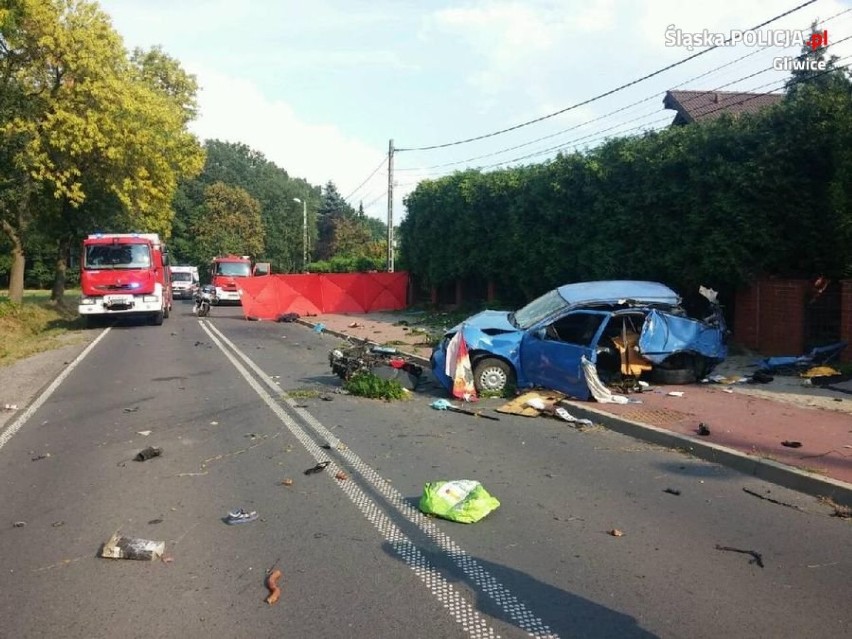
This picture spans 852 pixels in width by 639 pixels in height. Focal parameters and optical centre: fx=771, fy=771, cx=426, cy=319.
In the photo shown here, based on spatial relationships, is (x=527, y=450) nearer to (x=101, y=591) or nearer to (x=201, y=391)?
(x=101, y=591)

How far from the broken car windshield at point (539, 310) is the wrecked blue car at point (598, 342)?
0.09 ft

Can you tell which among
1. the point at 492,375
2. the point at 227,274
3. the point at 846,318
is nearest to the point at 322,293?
the point at 227,274

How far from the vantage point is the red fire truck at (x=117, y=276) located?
25000 mm

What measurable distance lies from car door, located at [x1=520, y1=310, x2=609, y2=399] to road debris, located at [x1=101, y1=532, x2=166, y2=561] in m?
6.94

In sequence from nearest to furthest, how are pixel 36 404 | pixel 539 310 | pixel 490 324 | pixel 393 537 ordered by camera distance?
pixel 393 537
pixel 36 404
pixel 490 324
pixel 539 310

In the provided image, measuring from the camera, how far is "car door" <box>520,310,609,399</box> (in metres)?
10.9

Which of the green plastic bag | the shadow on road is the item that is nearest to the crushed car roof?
the green plastic bag

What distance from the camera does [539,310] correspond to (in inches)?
486

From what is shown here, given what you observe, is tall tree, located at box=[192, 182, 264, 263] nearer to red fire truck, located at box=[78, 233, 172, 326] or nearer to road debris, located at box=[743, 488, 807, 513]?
red fire truck, located at box=[78, 233, 172, 326]

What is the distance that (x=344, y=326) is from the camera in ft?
87.5

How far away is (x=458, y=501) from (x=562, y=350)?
548 centimetres

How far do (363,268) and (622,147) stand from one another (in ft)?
95.2

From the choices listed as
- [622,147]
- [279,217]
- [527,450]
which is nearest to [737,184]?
[622,147]

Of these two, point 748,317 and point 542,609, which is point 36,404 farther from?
point 748,317
